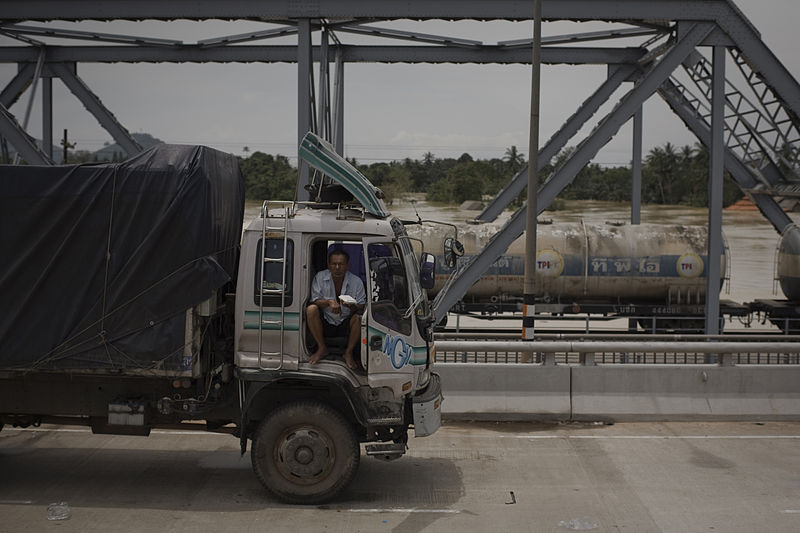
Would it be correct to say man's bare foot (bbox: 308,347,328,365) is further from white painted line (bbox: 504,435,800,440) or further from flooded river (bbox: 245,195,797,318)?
flooded river (bbox: 245,195,797,318)

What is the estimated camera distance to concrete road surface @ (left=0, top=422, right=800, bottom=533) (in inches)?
307

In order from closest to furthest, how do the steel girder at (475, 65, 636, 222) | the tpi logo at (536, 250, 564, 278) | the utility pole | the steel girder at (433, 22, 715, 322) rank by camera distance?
the utility pole → the steel girder at (433, 22, 715, 322) → the steel girder at (475, 65, 636, 222) → the tpi logo at (536, 250, 564, 278)

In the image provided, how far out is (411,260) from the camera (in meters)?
8.63

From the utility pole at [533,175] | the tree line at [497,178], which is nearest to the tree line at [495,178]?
the tree line at [497,178]

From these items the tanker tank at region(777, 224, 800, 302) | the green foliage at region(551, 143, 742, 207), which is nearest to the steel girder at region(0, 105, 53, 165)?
the tanker tank at region(777, 224, 800, 302)

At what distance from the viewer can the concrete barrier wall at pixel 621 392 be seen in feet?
38.3

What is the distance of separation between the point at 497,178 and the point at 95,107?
51.2 metres

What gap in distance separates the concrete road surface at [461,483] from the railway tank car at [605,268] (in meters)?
12.1

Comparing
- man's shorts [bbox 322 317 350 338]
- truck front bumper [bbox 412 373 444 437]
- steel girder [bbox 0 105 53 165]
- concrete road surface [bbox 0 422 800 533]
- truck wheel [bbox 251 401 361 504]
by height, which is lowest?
concrete road surface [bbox 0 422 800 533]

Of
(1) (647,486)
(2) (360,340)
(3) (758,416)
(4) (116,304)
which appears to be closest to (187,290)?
(4) (116,304)

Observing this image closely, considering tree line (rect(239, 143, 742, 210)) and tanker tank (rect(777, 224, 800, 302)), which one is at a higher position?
tree line (rect(239, 143, 742, 210))

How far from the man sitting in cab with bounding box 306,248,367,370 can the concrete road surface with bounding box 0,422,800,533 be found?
5.44 feet

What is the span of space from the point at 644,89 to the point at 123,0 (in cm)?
1122

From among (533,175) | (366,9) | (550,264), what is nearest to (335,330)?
(533,175)
